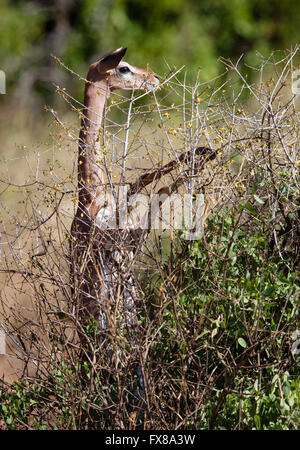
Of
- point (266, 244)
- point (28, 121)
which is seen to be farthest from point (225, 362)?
point (28, 121)

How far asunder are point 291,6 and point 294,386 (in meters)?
8.66

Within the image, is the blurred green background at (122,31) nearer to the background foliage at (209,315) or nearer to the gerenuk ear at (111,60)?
the gerenuk ear at (111,60)

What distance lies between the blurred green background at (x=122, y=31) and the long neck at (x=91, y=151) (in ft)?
19.1

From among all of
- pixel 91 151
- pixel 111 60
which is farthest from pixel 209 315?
pixel 111 60

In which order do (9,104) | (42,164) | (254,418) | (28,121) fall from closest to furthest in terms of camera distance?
(254,418) → (42,164) → (28,121) → (9,104)

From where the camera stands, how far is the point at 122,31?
10.3m

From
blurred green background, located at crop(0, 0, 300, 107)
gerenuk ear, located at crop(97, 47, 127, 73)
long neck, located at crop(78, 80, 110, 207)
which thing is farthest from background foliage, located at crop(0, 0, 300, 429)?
blurred green background, located at crop(0, 0, 300, 107)

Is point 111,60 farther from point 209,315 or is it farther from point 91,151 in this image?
point 209,315

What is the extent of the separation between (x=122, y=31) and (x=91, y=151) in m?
6.99

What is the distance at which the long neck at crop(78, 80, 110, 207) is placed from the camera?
3.46m

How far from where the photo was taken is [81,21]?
10734 millimetres

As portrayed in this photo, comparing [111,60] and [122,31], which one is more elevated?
[122,31]

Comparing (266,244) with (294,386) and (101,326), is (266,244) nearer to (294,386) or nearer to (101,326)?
(294,386)

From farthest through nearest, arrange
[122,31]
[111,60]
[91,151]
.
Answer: [122,31]
[111,60]
[91,151]
